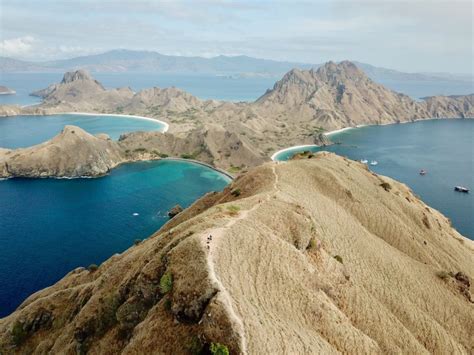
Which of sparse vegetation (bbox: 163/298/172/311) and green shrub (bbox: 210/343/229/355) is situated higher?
green shrub (bbox: 210/343/229/355)

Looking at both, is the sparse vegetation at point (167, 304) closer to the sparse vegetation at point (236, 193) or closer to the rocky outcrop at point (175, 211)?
the sparse vegetation at point (236, 193)

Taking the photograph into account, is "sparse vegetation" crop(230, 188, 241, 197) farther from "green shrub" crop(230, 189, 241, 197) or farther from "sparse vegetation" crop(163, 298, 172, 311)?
"sparse vegetation" crop(163, 298, 172, 311)

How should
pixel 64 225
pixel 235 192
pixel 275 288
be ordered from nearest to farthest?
pixel 275 288 < pixel 235 192 < pixel 64 225

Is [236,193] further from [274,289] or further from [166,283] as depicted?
→ [166,283]

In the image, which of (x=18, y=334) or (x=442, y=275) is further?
(x=442, y=275)

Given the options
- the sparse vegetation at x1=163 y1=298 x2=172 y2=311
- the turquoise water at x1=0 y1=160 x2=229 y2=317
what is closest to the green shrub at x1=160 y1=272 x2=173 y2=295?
the sparse vegetation at x1=163 y1=298 x2=172 y2=311

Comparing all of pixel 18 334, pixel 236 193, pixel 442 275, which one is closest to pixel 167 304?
pixel 18 334
